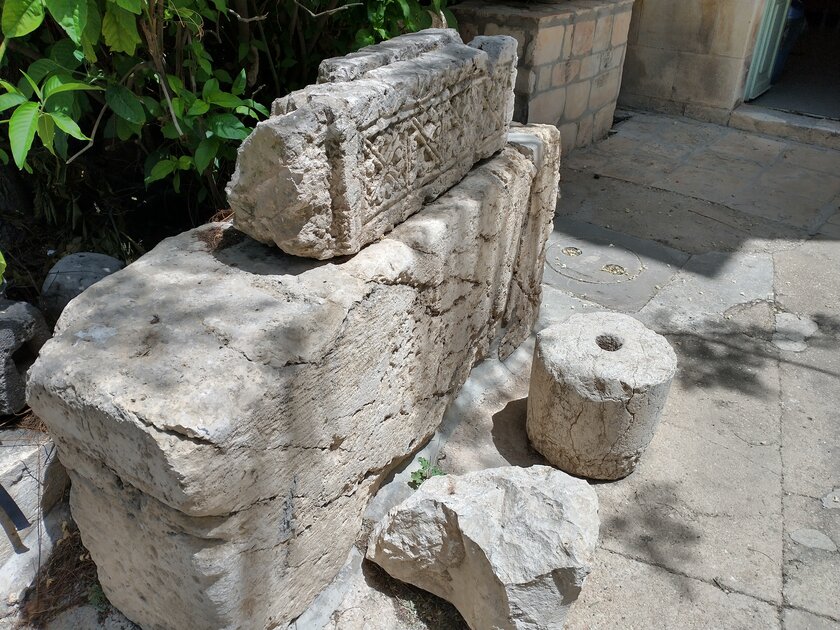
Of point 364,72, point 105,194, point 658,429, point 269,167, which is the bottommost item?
point 658,429

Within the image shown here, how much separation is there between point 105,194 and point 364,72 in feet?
5.10

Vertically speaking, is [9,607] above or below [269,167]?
below

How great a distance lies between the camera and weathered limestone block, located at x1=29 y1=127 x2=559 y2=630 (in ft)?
5.34

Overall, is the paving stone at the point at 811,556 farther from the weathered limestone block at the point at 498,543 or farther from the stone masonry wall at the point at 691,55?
the stone masonry wall at the point at 691,55

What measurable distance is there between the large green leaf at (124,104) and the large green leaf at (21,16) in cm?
50

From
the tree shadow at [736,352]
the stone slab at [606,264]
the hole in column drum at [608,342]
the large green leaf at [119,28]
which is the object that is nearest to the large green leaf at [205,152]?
the large green leaf at [119,28]

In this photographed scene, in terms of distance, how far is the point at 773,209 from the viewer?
5234mm

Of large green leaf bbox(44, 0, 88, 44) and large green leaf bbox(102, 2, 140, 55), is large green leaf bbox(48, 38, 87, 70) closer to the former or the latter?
large green leaf bbox(102, 2, 140, 55)

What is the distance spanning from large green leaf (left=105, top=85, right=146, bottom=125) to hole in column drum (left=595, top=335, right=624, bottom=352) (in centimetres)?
191

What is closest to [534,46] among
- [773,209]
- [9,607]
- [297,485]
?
[773,209]

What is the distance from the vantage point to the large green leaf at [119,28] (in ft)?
6.75

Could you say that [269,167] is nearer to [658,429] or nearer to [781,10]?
[658,429]

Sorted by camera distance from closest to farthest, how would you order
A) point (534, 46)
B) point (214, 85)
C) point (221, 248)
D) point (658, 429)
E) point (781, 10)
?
point (221, 248), point (214, 85), point (658, 429), point (534, 46), point (781, 10)

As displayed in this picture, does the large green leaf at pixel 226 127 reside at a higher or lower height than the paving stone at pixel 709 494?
higher
